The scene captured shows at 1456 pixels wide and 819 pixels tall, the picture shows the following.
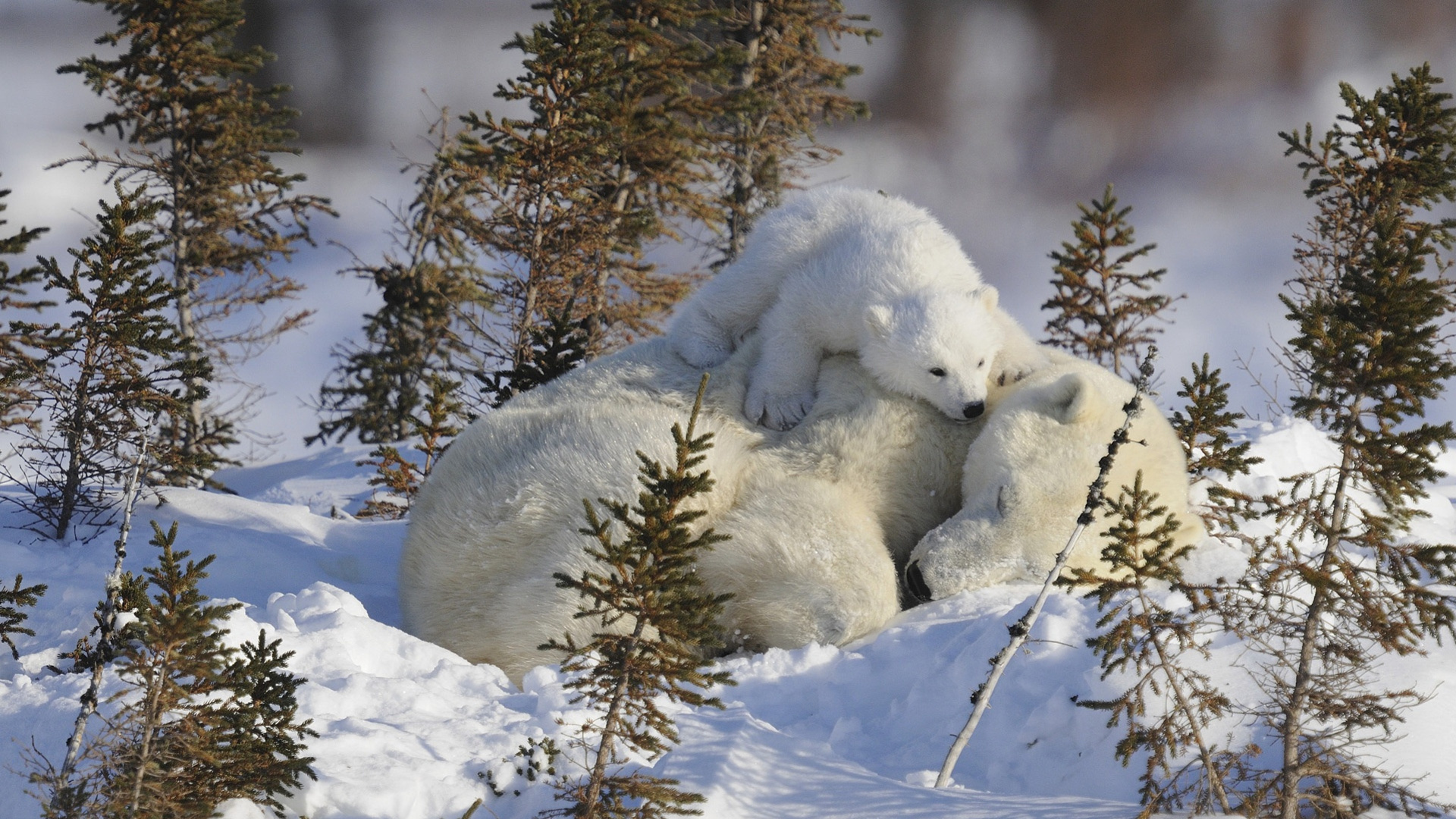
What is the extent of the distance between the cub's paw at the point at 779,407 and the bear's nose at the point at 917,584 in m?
0.90

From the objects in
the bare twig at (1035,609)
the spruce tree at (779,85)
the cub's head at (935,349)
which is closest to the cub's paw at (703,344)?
the cub's head at (935,349)

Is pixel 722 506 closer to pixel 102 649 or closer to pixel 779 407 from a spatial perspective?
pixel 779 407

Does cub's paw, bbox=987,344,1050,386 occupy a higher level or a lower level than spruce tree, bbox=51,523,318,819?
higher

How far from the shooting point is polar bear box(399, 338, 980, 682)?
14.6 ft

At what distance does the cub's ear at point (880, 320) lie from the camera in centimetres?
491

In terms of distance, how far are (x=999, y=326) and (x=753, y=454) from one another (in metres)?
1.38

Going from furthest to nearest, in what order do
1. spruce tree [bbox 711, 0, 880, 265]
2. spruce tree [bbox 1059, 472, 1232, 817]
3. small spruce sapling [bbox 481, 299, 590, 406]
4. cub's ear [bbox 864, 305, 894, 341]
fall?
spruce tree [bbox 711, 0, 880, 265], small spruce sapling [bbox 481, 299, 590, 406], cub's ear [bbox 864, 305, 894, 341], spruce tree [bbox 1059, 472, 1232, 817]

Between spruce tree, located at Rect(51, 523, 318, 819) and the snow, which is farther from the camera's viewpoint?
the snow

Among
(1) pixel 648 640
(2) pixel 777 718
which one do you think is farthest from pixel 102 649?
(2) pixel 777 718

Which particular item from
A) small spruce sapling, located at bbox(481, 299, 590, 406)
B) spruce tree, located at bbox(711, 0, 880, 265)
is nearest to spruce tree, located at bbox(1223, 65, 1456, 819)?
small spruce sapling, located at bbox(481, 299, 590, 406)

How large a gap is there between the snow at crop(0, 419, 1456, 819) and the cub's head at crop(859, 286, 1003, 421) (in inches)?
35.6

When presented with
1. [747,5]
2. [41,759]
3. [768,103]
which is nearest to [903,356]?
[41,759]

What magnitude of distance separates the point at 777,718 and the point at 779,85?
13.5 metres

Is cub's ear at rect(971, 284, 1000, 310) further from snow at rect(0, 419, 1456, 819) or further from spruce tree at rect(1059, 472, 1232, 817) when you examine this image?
spruce tree at rect(1059, 472, 1232, 817)
